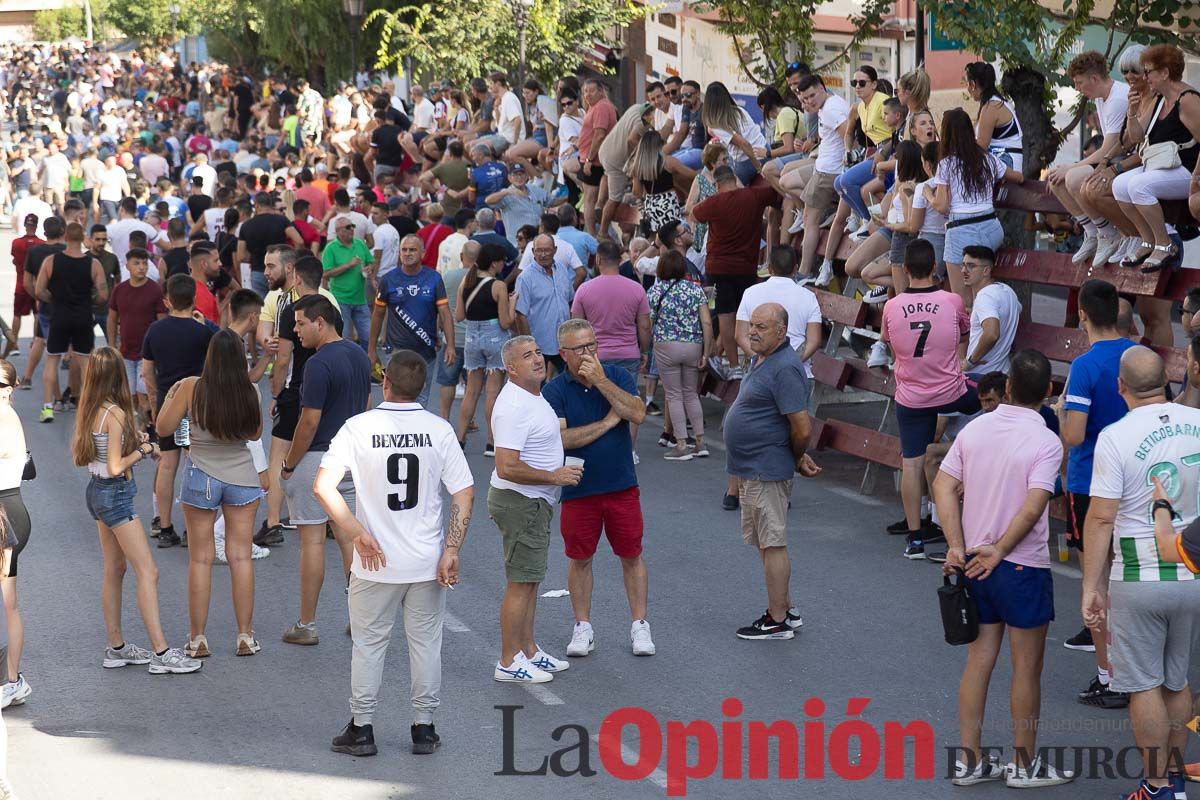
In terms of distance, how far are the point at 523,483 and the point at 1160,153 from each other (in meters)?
4.83

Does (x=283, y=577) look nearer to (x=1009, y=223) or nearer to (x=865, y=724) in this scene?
(x=865, y=724)

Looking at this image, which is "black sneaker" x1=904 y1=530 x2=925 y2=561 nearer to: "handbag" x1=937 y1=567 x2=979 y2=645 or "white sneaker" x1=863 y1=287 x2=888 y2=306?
"white sneaker" x1=863 y1=287 x2=888 y2=306

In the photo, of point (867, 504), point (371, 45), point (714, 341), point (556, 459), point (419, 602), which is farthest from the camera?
point (371, 45)

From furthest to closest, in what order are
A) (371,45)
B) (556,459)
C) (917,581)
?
1. (371,45)
2. (917,581)
3. (556,459)

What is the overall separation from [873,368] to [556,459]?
5036 mm

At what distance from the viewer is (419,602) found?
7.05m

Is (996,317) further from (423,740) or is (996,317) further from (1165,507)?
(423,740)

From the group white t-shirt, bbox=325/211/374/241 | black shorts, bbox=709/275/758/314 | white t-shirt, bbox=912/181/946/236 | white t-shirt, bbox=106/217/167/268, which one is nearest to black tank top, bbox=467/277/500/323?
black shorts, bbox=709/275/758/314

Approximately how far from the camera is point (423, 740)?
713 centimetres

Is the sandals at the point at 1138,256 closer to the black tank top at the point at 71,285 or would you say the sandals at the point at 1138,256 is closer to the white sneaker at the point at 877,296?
the white sneaker at the point at 877,296

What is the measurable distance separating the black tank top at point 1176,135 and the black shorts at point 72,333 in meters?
10.5

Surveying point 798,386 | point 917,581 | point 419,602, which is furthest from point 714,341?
point 419,602

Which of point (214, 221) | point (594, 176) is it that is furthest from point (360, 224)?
point (594, 176)

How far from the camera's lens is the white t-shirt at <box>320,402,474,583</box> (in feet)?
22.8
